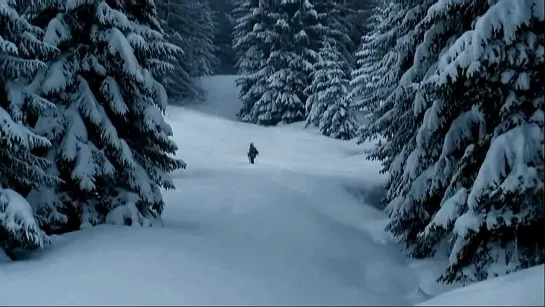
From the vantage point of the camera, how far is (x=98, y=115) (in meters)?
9.72

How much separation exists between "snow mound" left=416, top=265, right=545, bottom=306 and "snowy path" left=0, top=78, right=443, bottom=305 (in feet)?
4.55

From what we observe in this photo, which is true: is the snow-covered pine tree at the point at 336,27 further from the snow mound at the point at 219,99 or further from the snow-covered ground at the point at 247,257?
the snow-covered ground at the point at 247,257

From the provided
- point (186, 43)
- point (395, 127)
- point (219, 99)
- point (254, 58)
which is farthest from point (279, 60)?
point (395, 127)

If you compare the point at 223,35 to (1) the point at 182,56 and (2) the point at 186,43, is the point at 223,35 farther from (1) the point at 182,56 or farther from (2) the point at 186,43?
(1) the point at 182,56

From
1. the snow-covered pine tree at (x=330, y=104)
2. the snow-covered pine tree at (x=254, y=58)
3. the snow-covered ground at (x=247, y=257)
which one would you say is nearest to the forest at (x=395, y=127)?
the snow-covered ground at (x=247, y=257)

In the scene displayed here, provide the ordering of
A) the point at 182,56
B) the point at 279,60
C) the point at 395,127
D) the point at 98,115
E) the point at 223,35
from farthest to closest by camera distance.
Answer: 1. the point at 223,35
2. the point at 182,56
3. the point at 279,60
4. the point at 395,127
5. the point at 98,115

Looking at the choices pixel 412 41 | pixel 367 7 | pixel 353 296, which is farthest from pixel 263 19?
pixel 353 296

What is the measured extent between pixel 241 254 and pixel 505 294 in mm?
4183

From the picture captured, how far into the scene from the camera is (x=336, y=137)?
29.6 meters

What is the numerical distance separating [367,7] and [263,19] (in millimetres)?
10731

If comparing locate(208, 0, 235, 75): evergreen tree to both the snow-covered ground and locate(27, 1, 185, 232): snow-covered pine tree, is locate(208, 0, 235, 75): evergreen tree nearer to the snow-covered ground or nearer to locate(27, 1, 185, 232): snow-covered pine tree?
the snow-covered ground

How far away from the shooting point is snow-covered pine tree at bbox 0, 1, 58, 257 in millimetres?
7555

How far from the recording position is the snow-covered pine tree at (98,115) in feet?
31.2

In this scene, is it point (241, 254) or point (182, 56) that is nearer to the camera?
point (241, 254)
